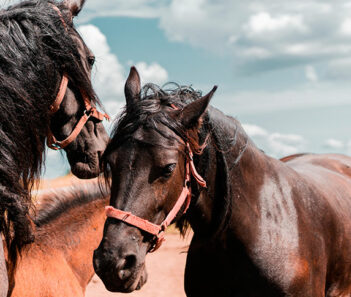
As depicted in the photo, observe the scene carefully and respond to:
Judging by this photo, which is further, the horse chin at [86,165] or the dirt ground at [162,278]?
the dirt ground at [162,278]

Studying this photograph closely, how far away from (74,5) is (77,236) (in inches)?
84.3

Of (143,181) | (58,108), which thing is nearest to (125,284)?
(143,181)

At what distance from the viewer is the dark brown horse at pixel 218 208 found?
2678 millimetres

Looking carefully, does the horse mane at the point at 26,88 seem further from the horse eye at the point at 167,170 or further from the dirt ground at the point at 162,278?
the dirt ground at the point at 162,278

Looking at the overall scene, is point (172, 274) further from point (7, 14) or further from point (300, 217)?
point (7, 14)

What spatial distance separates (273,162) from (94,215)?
211 centimetres

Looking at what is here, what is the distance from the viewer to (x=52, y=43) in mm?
3340

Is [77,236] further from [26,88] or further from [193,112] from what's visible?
[193,112]

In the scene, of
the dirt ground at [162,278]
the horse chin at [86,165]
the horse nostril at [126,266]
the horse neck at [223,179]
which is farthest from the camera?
the dirt ground at [162,278]

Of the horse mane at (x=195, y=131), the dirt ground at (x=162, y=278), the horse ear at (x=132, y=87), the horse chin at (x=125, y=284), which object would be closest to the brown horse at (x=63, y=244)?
the horse ear at (x=132, y=87)

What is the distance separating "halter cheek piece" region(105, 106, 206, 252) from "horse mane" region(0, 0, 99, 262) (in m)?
0.60

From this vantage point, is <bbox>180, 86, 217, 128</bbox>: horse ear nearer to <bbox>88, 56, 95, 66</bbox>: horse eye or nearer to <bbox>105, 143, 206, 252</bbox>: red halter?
<bbox>105, 143, 206, 252</bbox>: red halter

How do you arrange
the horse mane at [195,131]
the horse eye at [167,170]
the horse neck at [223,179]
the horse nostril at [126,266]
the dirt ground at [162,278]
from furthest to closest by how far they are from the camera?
the dirt ground at [162,278] → the horse neck at [223,179] → the horse mane at [195,131] → the horse eye at [167,170] → the horse nostril at [126,266]

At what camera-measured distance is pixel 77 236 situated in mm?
4758
